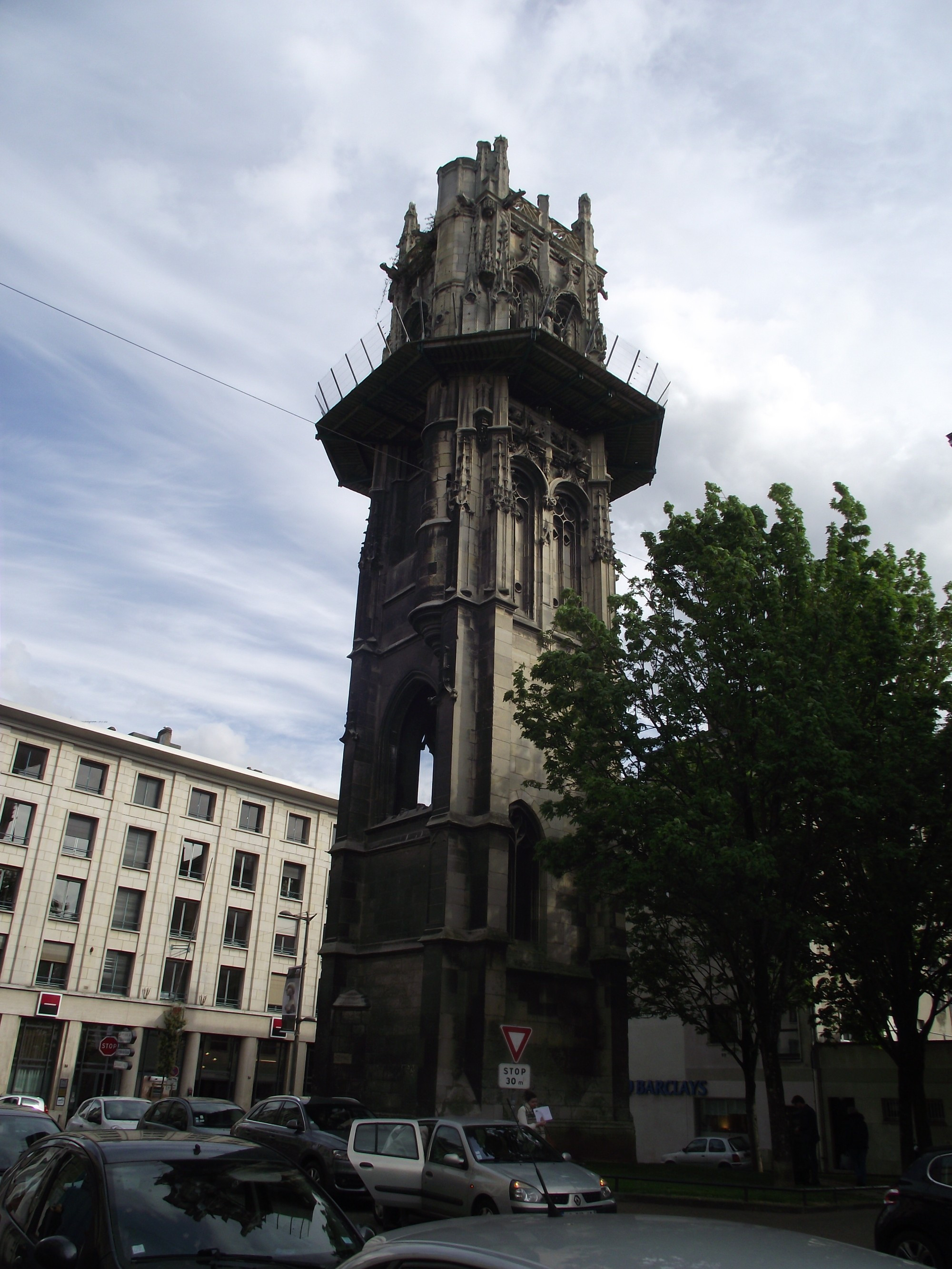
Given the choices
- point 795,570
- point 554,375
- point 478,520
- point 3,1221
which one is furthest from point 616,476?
point 3,1221

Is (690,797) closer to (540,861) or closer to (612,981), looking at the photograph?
(540,861)

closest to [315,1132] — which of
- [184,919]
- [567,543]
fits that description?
[567,543]

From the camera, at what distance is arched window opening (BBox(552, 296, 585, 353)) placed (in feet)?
111

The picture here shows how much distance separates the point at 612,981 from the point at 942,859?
10077mm

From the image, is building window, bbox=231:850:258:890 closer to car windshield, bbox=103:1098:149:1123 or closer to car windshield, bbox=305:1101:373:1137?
car windshield, bbox=103:1098:149:1123

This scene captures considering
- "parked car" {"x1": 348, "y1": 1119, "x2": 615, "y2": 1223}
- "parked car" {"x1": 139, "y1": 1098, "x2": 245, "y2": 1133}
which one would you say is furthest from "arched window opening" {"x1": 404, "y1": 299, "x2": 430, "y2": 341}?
"parked car" {"x1": 348, "y1": 1119, "x2": 615, "y2": 1223}

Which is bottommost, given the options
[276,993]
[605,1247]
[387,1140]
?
[387,1140]

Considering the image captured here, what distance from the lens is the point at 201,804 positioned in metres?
49.1

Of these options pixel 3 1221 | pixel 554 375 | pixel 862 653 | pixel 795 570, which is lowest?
pixel 3 1221

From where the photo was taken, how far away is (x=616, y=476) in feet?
116

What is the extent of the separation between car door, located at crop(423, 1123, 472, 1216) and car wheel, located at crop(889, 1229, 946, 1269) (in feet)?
15.8

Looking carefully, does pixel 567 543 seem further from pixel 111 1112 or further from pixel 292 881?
A: pixel 292 881

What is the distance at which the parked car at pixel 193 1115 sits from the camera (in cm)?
1656

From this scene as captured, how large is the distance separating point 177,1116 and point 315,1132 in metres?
3.04
